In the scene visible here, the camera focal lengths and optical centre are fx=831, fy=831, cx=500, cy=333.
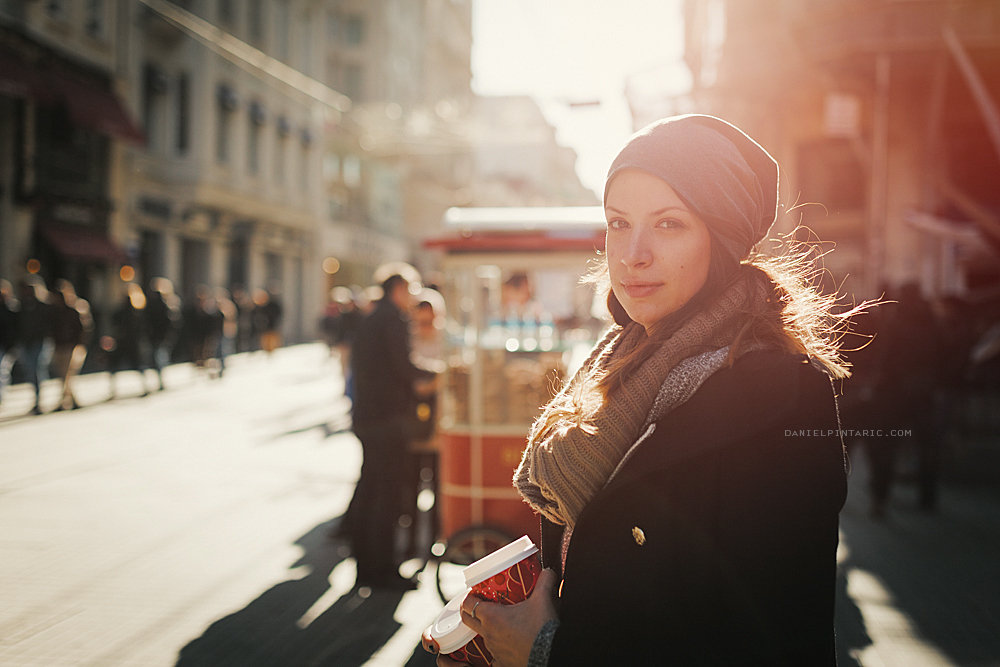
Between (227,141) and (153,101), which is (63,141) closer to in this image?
(153,101)

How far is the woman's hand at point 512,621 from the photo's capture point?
1423 millimetres

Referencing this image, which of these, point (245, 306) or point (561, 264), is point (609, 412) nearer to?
point (561, 264)

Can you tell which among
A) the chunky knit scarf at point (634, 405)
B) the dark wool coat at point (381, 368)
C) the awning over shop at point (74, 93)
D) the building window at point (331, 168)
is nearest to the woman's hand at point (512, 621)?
the chunky knit scarf at point (634, 405)

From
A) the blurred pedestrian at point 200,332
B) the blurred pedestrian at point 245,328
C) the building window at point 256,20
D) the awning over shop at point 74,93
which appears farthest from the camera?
the building window at point 256,20

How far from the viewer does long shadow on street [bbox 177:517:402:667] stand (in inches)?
163

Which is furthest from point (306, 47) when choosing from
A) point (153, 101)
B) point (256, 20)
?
point (153, 101)

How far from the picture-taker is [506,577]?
1518 millimetres

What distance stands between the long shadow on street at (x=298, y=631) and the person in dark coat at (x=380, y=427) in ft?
0.80

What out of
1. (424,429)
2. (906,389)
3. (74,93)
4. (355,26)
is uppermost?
(355,26)

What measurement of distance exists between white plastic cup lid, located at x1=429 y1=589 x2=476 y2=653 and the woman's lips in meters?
0.63

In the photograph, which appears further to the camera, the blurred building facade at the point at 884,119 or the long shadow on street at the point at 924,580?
the blurred building facade at the point at 884,119

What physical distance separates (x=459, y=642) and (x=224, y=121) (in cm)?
3083

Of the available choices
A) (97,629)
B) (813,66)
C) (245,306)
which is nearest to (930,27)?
(813,66)

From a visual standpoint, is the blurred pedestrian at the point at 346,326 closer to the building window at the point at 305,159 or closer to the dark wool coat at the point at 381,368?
the dark wool coat at the point at 381,368
